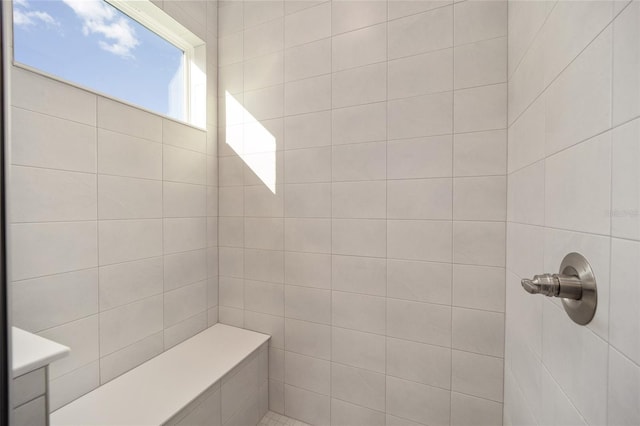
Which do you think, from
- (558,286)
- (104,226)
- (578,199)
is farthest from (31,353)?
(578,199)

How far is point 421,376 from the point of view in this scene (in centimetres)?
144

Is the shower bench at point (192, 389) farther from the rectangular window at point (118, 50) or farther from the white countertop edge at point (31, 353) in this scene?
the rectangular window at point (118, 50)

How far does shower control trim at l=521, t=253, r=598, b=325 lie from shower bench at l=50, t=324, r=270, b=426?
55.5 inches

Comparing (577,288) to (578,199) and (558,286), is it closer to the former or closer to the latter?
(558,286)

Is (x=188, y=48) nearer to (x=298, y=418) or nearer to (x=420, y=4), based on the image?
(x=420, y=4)

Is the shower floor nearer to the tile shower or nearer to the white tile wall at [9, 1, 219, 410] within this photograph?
the tile shower

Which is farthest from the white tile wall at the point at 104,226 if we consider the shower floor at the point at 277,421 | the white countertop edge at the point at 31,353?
the shower floor at the point at 277,421

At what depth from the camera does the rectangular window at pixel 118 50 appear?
1165mm

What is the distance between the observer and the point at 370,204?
5.05 feet

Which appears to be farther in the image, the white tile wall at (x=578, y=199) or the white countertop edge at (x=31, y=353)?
the white countertop edge at (x=31, y=353)

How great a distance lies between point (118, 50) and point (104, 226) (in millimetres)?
987

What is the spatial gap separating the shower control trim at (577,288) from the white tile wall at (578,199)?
0.06 ft

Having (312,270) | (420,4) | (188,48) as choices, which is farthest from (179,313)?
(420,4)

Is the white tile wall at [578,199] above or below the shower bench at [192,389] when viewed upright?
above
